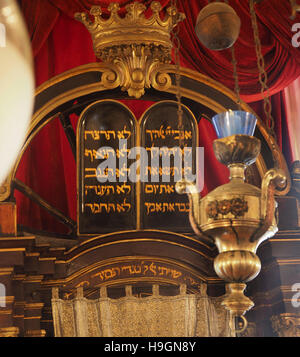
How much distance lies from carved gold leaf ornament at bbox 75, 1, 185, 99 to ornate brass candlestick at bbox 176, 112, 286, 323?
2977 mm

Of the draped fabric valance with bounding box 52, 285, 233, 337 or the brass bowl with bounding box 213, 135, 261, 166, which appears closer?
the brass bowl with bounding box 213, 135, 261, 166

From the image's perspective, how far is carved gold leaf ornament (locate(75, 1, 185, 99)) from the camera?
225 inches

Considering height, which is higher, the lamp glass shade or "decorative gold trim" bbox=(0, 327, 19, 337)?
the lamp glass shade

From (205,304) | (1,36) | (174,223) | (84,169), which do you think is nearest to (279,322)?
(205,304)

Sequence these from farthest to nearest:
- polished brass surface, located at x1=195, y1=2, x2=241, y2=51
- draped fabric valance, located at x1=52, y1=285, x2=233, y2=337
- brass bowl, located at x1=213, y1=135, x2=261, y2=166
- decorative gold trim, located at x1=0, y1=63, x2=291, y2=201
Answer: decorative gold trim, located at x1=0, y1=63, x2=291, y2=201
draped fabric valance, located at x1=52, y1=285, x2=233, y2=337
polished brass surface, located at x1=195, y1=2, x2=241, y2=51
brass bowl, located at x1=213, y1=135, x2=261, y2=166

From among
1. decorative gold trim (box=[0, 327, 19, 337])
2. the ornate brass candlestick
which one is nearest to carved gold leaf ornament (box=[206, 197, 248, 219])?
the ornate brass candlestick

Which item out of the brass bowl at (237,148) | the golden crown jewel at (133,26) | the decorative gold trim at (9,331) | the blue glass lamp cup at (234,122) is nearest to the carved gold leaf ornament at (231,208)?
the brass bowl at (237,148)

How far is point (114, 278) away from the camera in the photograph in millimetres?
5629

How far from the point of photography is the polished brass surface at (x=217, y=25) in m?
3.04

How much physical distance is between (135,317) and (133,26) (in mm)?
2192

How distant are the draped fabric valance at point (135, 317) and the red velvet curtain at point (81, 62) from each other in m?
0.97

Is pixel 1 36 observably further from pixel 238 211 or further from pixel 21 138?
pixel 238 211

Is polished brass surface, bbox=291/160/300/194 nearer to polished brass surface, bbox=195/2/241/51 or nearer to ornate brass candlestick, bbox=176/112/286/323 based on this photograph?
polished brass surface, bbox=195/2/241/51
